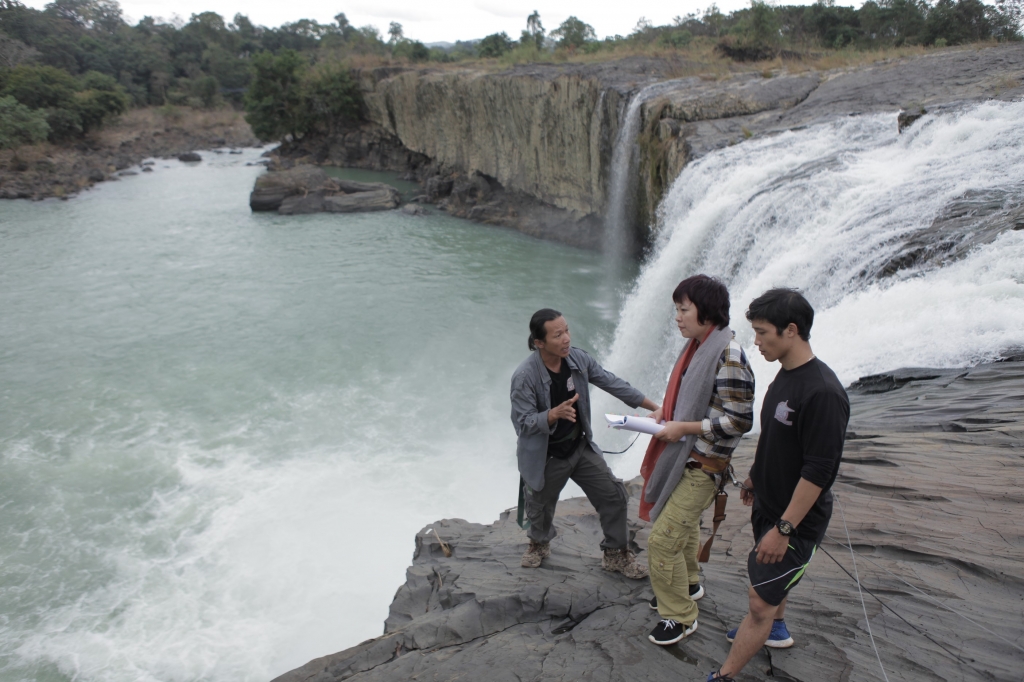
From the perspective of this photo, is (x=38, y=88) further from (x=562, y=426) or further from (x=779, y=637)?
(x=779, y=637)

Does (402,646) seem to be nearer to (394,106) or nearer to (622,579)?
(622,579)

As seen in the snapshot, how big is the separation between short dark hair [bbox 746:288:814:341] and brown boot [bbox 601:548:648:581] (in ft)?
5.04

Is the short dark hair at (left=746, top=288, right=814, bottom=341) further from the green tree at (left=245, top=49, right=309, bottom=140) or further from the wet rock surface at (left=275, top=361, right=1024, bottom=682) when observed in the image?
the green tree at (left=245, top=49, right=309, bottom=140)

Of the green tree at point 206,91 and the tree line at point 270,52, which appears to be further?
the green tree at point 206,91

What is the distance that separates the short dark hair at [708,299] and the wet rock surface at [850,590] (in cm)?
121

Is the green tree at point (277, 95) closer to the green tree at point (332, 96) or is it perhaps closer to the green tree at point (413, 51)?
the green tree at point (332, 96)

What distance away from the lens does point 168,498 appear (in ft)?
23.1

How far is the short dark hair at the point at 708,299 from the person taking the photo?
2410mm

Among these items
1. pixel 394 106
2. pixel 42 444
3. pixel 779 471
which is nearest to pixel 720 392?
pixel 779 471

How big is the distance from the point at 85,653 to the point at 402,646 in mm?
3380

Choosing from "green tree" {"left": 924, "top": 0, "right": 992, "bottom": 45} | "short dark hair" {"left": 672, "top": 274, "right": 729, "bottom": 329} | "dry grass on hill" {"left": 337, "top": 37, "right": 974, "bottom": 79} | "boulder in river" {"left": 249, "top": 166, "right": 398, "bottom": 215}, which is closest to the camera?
"short dark hair" {"left": 672, "top": 274, "right": 729, "bottom": 329}

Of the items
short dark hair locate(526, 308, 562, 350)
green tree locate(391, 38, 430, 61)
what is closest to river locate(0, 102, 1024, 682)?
short dark hair locate(526, 308, 562, 350)

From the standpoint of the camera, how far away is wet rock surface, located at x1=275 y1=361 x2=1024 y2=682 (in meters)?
2.39

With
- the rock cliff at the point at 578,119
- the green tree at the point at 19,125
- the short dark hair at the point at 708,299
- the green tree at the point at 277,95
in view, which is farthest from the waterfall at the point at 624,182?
the green tree at the point at 19,125
